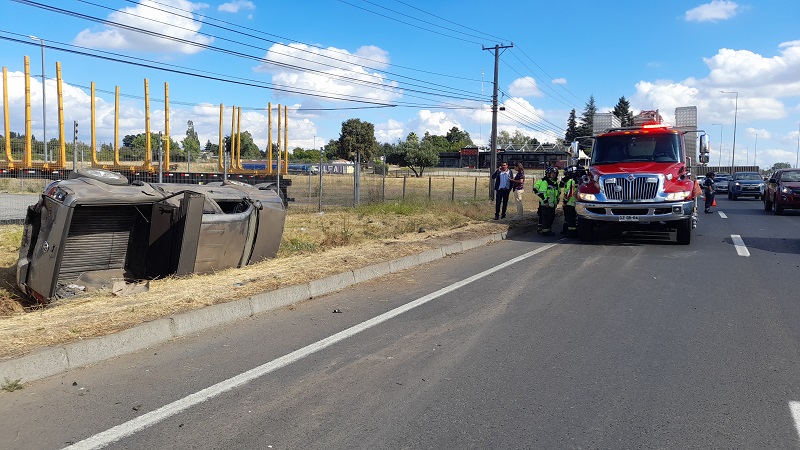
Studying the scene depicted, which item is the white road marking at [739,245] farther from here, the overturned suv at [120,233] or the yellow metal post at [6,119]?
the yellow metal post at [6,119]

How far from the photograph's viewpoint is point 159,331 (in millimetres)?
5945

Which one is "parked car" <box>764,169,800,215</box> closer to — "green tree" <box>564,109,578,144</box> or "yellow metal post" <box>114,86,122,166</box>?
"yellow metal post" <box>114,86,122,166</box>

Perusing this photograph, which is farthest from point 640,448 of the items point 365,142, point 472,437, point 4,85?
point 365,142

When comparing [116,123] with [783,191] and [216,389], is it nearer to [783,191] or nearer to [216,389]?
[216,389]

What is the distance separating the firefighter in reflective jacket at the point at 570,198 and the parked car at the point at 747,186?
21.9 meters

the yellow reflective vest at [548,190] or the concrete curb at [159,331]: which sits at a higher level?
the yellow reflective vest at [548,190]

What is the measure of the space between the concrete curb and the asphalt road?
0.14 meters

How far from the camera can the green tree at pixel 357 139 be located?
97.6m

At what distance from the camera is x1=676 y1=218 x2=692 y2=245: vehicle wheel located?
42.8 ft

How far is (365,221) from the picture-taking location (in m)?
17.6

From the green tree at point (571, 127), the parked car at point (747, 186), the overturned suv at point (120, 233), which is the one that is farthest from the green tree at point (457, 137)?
the overturned suv at point (120, 233)

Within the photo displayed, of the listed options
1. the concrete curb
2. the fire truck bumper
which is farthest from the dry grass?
the fire truck bumper

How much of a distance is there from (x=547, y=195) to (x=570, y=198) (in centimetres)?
57

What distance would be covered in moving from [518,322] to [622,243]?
7894 mm
